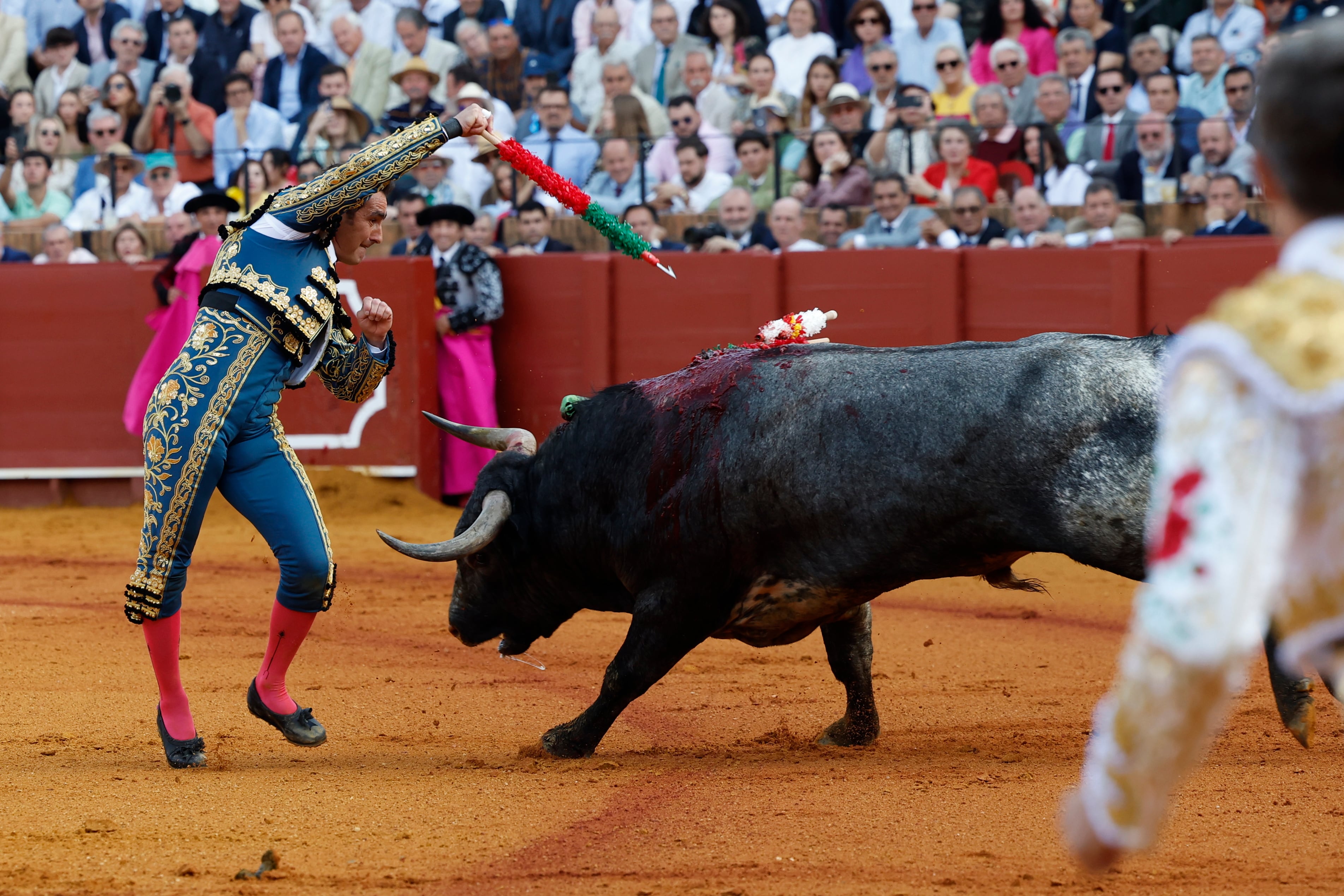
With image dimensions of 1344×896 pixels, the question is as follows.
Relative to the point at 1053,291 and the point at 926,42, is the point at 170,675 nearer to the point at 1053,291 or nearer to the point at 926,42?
the point at 1053,291

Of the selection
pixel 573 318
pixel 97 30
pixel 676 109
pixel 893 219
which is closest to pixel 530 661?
pixel 573 318

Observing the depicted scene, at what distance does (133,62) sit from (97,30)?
1.98 feet

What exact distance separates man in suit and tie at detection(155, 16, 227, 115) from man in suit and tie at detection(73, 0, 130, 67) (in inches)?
24.0

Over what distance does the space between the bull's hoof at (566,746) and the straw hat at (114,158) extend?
26.4 feet

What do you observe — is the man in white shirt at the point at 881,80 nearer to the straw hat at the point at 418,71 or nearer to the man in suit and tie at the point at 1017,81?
the man in suit and tie at the point at 1017,81

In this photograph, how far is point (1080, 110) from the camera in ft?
29.2

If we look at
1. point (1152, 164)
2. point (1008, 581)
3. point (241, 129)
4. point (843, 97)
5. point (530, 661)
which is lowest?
point (530, 661)

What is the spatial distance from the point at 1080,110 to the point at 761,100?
1948 millimetres

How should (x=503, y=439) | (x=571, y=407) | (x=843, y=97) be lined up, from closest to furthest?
(x=571, y=407)
(x=503, y=439)
(x=843, y=97)

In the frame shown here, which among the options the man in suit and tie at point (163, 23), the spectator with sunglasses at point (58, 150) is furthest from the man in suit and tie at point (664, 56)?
the spectator with sunglasses at point (58, 150)

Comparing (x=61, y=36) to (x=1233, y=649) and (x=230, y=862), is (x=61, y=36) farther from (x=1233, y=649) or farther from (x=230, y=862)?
(x=1233, y=649)

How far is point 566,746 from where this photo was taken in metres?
3.93

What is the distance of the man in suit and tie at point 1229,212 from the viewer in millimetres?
7895

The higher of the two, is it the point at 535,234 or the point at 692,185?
the point at 692,185
